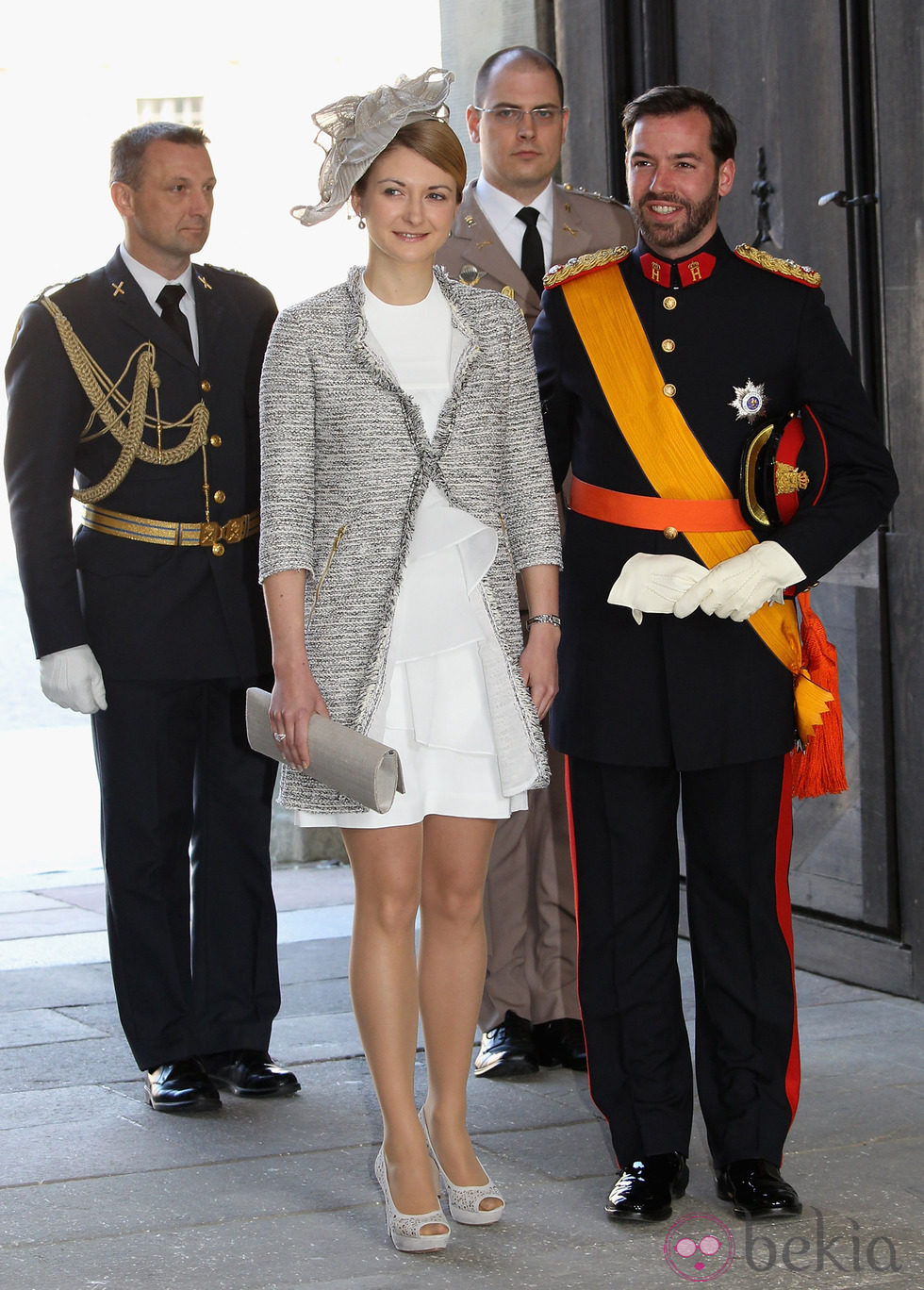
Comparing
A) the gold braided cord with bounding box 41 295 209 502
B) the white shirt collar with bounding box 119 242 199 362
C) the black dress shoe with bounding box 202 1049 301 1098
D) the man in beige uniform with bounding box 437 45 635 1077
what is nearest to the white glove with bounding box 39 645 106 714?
the gold braided cord with bounding box 41 295 209 502

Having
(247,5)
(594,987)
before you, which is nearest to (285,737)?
(594,987)

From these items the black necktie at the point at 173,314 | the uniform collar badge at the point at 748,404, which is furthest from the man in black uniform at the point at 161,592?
the uniform collar badge at the point at 748,404

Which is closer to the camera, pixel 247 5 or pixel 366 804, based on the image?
pixel 366 804

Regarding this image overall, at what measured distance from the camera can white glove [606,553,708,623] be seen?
2.71 metres

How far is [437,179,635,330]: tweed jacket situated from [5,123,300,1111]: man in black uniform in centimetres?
48

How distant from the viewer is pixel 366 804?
256cm

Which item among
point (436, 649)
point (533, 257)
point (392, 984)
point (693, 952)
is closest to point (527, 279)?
point (533, 257)

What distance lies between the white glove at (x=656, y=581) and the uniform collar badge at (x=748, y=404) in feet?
0.79

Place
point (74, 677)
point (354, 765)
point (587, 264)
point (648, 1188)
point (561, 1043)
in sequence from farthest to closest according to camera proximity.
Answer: point (561, 1043), point (74, 677), point (587, 264), point (648, 1188), point (354, 765)

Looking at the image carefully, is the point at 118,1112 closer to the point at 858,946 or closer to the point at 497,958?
the point at 497,958

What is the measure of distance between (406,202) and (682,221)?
41 centimetres

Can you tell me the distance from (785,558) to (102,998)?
2.51m

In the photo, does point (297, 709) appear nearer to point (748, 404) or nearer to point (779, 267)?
point (748, 404)

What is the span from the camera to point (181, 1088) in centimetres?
353
